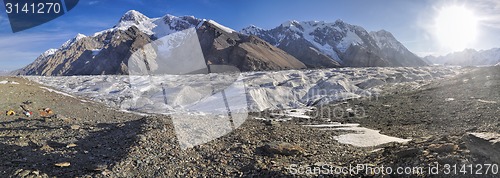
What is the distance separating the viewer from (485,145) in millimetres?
9055

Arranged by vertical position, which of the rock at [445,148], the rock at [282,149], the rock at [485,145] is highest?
the rock at [485,145]

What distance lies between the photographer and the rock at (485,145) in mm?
8742

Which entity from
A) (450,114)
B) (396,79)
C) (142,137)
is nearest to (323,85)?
(396,79)

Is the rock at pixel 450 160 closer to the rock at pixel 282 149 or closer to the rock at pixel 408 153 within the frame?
the rock at pixel 408 153

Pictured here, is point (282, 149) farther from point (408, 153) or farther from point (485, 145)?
point (485, 145)

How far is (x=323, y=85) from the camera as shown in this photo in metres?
62.3

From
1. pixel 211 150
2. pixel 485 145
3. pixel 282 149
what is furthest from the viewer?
pixel 211 150

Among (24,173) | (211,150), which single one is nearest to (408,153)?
(211,150)

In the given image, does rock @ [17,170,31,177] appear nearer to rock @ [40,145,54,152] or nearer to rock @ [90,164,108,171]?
rock @ [90,164,108,171]

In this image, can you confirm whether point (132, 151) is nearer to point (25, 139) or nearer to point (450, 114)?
point (25, 139)

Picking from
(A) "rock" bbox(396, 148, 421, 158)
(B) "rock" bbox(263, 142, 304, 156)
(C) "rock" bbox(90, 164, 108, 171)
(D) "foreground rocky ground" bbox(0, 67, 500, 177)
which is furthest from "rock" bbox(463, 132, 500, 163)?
(C) "rock" bbox(90, 164, 108, 171)

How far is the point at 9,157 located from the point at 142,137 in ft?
17.2

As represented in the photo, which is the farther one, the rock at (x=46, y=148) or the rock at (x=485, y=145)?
the rock at (x=46, y=148)

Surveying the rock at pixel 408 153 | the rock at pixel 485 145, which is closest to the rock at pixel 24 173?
the rock at pixel 408 153
